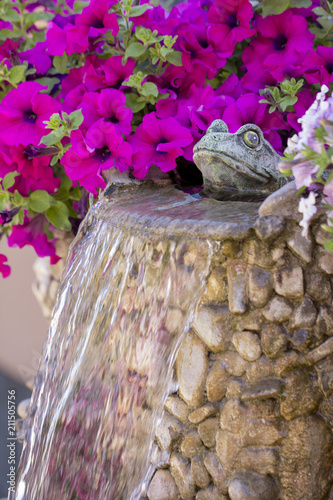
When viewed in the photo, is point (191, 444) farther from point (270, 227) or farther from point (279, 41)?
point (279, 41)

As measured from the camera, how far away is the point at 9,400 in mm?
2754

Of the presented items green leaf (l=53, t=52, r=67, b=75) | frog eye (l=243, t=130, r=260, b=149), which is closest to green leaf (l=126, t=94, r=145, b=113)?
green leaf (l=53, t=52, r=67, b=75)

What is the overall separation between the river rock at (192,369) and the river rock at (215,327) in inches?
0.9

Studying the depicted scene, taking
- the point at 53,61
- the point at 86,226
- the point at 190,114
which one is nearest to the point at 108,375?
the point at 86,226

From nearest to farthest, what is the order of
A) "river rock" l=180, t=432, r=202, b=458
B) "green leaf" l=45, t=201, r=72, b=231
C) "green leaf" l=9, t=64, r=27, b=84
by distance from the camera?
"river rock" l=180, t=432, r=202, b=458 < "green leaf" l=9, t=64, r=27, b=84 < "green leaf" l=45, t=201, r=72, b=231

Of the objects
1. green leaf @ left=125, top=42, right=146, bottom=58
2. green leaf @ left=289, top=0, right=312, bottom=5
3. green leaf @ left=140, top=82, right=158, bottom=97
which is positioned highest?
green leaf @ left=125, top=42, right=146, bottom=58

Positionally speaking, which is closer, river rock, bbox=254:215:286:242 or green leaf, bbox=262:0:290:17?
river rock, bbox=254:215:286:242

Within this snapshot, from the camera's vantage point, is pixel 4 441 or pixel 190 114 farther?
pixel 4 441

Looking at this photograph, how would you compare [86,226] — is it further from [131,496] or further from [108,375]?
[131,496]

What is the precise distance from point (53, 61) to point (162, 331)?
2.85 feet

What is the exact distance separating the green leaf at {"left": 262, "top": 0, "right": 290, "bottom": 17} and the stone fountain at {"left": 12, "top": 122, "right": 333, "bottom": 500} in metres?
0.52

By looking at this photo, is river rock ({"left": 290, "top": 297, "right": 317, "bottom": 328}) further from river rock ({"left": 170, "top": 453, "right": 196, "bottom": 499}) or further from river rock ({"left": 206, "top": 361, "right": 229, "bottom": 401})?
river rock ({"left": 170, "top": 453, "right": 196, "bottom": 499})

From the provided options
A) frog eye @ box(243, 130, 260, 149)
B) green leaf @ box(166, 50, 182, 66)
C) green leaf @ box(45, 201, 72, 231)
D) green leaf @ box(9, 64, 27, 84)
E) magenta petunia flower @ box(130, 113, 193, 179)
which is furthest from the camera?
green leaf @ box(45, 201, 72, 231)

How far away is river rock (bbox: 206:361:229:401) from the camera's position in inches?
37.3
